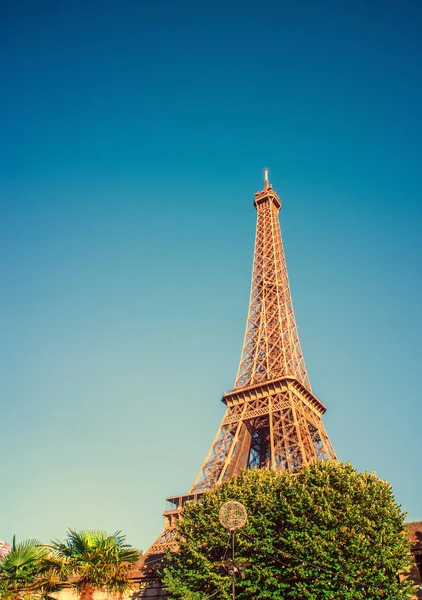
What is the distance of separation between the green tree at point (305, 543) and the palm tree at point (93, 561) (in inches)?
168

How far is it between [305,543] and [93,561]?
9296 mm

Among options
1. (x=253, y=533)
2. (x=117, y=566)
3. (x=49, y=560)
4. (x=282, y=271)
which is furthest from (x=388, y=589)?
(x=282, y=271)

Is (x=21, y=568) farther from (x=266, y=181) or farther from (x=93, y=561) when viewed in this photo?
(x=266, y=181)

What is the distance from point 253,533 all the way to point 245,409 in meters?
25.0

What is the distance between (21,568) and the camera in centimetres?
2153

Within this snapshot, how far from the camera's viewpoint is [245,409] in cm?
4888

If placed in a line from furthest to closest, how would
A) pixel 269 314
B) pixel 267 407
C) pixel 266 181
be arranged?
pixel 266 181 → pixel 269 314 → pixel 267 407

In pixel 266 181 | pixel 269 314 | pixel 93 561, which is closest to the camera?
pixel 93 561

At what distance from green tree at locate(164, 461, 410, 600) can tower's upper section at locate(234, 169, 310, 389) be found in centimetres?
2361

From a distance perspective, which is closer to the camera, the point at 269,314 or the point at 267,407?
the point at 267,407

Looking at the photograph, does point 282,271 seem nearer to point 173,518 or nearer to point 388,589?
point 173,518

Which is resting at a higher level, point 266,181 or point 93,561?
point 266,181

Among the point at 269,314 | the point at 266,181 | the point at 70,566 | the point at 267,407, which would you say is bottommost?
the point at 70,566

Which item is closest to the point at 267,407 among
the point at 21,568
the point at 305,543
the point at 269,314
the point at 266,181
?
the point at 269,314
